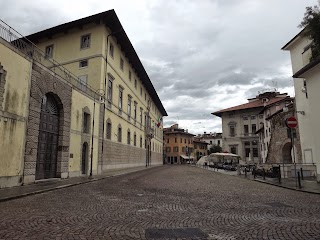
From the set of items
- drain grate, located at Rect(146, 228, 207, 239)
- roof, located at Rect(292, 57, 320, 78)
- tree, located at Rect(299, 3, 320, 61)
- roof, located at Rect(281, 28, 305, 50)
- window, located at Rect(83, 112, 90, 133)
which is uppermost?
roof, located at Rect(281, 28, 305, 50)

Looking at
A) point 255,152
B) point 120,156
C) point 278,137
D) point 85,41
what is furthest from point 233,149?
point 85,41

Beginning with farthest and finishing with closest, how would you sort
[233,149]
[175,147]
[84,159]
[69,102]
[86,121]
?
[175,147] < [233,149] < [86,121] < [84,159] < [69,102]

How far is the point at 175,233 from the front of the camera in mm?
5086

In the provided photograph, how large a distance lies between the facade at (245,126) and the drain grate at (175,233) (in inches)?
2338

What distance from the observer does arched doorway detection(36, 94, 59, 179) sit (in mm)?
15820

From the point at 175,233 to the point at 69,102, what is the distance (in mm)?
15445

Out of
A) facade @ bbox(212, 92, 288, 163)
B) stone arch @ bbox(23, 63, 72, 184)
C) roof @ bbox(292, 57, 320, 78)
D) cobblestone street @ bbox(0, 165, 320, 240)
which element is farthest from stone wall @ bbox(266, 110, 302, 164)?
facade @ bbox(212, 92, 288, 163)

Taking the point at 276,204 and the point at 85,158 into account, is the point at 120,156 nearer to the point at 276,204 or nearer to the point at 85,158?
the point at 85,158

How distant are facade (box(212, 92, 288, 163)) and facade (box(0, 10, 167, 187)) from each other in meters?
33.1

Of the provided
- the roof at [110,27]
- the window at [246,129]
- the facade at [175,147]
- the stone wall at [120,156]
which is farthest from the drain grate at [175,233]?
the facade at [175,147]

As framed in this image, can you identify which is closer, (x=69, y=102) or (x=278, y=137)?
(x=69, y=102)

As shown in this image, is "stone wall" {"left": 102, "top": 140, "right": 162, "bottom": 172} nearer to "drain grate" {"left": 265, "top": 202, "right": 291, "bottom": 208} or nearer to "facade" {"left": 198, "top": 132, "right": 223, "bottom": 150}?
"drain grate" {"left": 265, "top": 202, "right": 291, "bottom": 208}

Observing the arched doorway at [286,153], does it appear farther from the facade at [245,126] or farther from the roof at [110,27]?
the facade at [245,126]

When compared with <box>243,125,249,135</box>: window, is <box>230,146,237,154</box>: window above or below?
below
